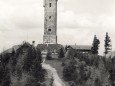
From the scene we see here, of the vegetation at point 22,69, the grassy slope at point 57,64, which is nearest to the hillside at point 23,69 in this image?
the vegetation at point 22,69

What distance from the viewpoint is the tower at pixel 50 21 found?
108875 mm

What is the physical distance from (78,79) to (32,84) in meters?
12.4

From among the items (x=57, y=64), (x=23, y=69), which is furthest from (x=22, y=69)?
(x=57, y=64)

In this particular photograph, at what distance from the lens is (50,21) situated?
358ft

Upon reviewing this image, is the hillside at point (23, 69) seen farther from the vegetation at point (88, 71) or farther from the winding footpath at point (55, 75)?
the vegetation at point (88, 71)

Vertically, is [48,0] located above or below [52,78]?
above

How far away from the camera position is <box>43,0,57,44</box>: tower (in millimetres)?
108875

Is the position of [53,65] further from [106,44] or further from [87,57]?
[106,44]

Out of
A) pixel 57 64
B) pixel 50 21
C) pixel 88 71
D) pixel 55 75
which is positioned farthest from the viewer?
pixel 50 21

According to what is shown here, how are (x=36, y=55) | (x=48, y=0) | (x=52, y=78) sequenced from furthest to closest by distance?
(x=48, y=0)
(x=36, y=55)
(x=52, y=78)

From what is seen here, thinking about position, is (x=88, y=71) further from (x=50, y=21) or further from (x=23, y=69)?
(x=50, y=21)

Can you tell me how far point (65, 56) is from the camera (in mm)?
100125

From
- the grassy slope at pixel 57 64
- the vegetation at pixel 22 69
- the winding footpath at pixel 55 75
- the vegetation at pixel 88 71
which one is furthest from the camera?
the grassy slope at pixel 57 64

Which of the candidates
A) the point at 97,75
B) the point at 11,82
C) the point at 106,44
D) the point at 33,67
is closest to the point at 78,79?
the point at 97,75
